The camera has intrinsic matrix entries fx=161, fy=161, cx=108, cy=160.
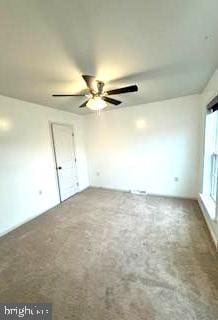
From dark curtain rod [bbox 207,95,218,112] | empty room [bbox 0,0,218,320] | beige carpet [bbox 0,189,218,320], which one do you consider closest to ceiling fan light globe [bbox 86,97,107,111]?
empty room [bbox 0,0,218,320]

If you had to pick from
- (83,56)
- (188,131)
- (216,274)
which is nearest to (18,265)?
(216,274)

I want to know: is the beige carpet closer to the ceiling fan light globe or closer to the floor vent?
the floor vent

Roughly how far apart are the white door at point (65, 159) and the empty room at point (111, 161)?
0.12 feet

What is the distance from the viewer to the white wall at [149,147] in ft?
12.1

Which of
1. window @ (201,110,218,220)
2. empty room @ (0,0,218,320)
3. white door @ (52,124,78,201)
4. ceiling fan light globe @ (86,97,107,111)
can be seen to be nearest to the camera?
empty room @ (0,0,218,320)

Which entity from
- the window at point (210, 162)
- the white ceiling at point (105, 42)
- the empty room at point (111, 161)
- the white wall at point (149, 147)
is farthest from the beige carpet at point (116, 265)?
the white ceiling at point (105, 42)

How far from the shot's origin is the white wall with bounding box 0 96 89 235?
9.32 feet

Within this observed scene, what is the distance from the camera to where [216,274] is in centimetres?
174

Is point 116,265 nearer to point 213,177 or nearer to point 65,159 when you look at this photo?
point 213,177

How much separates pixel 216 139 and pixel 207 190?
104 cm

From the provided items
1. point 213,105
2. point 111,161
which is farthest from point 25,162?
point 213,105

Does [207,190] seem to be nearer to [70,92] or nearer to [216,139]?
[216,139]

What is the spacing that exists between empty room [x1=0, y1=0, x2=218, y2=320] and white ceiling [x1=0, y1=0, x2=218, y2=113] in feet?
0.04

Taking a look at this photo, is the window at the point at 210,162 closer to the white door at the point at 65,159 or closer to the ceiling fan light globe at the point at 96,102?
the ceiling fan light globe at the point at 96,102
